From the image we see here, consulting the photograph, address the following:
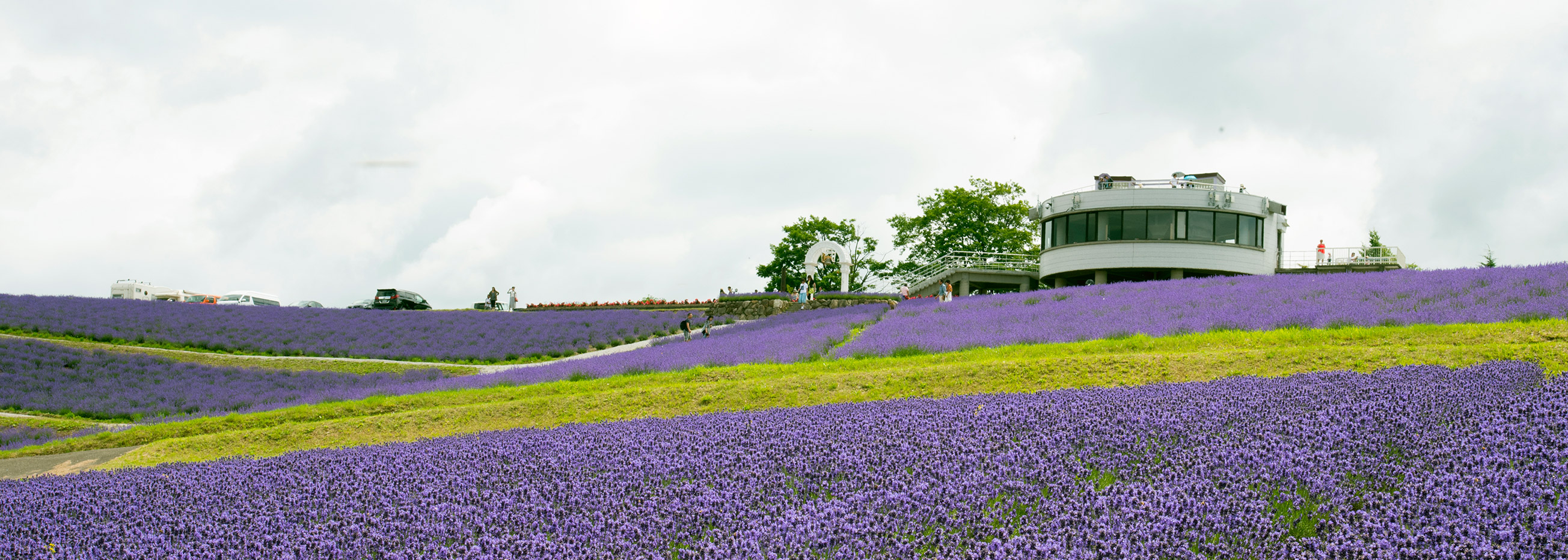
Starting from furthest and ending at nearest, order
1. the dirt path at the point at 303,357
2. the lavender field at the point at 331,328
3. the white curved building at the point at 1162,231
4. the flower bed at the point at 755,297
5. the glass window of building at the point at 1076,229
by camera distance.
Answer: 1. the glass window of building at the point at 1076,229
2. the flower bed at the point at 755,297
3. the white curved building at the point at 1162,231
4. the lavender field at the point at 331,328
5. the dirt path at the point at 303,357

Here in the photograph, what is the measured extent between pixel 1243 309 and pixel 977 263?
22634 millimetres

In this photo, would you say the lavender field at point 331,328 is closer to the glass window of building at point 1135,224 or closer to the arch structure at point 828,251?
the arch structure at point 828,251

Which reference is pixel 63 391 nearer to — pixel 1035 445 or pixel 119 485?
pixel 119 485

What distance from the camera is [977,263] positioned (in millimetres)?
42500

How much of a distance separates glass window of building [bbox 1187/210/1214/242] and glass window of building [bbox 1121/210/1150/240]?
5.48 feet

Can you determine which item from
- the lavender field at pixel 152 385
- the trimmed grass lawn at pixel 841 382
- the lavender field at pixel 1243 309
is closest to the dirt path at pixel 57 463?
the trimmed grass lawn at pixel 841 382

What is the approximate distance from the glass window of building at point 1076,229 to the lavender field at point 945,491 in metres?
31.7

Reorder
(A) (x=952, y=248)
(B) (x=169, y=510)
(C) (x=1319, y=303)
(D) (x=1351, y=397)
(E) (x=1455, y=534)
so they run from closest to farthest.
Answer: (E) (x=1455, y=534)
(B) (x=169, y=510)
(D) (x=1351, y=397)
(C) (x=1319, y=303)
(A) (x=952, y=248)

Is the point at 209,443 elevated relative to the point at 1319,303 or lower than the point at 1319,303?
lower

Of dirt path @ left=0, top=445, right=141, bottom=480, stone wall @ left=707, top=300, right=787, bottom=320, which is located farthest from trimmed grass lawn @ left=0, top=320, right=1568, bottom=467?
stone wall @ left=707, top=300, right=787, bottom=320

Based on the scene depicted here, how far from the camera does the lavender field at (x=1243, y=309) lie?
1662cm

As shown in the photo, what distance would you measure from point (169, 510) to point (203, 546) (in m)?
1.42

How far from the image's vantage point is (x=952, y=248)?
5075cm

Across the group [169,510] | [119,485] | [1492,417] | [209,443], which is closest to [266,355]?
[209,443]
